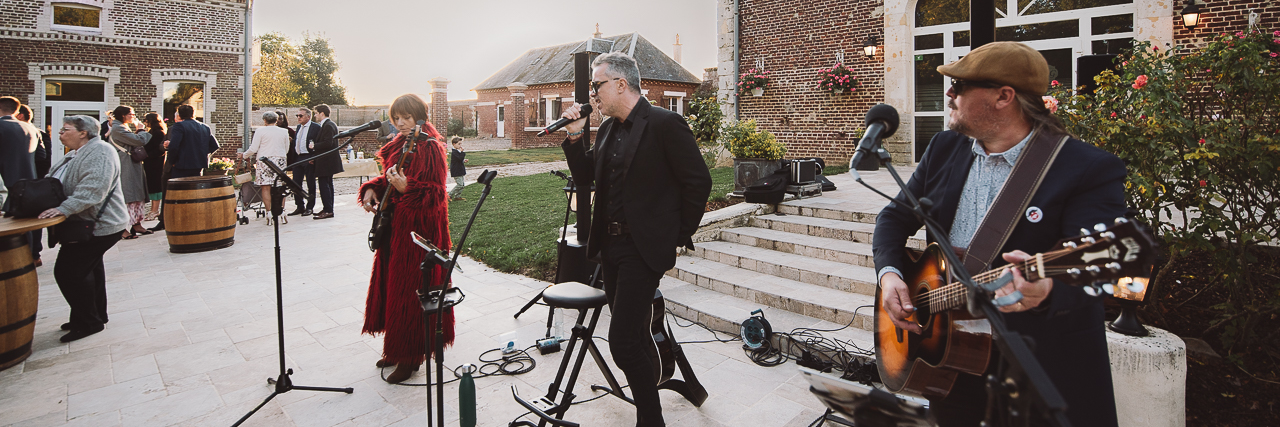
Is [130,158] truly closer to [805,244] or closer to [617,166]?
[617,166]

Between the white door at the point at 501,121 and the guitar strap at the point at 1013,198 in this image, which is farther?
the white door at the point at 501,121

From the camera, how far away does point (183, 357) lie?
4.36 m

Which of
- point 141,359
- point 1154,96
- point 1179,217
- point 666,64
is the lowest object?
point 141,359

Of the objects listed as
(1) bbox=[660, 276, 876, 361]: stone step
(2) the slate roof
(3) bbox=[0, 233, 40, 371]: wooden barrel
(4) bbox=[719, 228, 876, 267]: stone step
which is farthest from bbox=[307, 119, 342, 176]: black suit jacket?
(2) the slate roof

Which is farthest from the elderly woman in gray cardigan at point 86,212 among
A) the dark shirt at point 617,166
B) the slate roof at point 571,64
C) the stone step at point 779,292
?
the slate roof at point 571,64

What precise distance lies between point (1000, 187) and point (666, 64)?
33.4m

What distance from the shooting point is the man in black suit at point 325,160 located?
33.4ft

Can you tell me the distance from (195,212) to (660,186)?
24.1 feet

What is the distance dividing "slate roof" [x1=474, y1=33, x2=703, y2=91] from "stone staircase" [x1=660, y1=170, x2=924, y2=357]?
82.1 ft

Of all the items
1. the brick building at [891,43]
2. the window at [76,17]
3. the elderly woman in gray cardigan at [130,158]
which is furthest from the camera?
the window at [76,17]

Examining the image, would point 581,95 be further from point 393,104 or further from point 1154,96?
point 1154,96

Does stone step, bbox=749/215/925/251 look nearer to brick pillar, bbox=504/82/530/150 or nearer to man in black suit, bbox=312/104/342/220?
man in black suit, bbox=312/104/342/220

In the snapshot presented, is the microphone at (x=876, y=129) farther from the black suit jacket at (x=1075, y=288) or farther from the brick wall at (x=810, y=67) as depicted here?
the brick wall at (x=810, y=67)

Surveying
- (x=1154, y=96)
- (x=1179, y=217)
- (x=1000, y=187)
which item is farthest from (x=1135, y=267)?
(x=1179, y=217)
